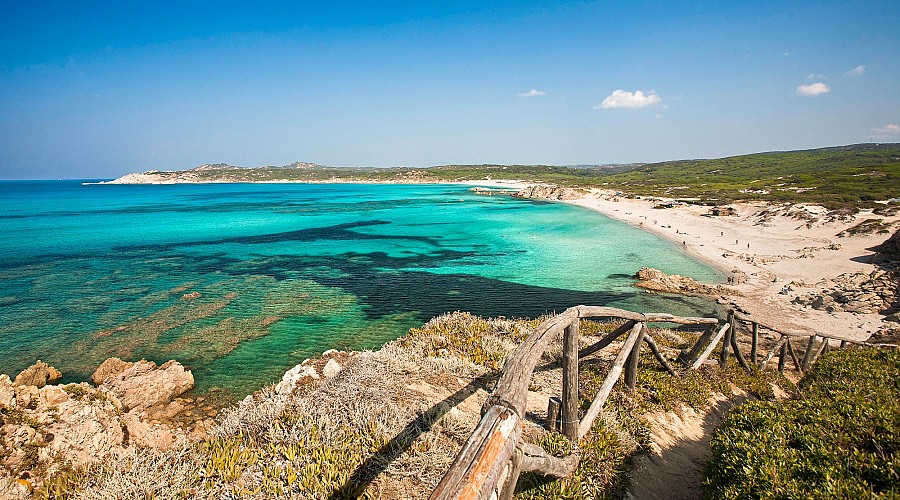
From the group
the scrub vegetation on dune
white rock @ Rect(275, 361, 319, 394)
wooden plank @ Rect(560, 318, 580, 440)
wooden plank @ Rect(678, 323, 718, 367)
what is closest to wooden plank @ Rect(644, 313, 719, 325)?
wooden plank @ Rect(678, 323, 718, 367)

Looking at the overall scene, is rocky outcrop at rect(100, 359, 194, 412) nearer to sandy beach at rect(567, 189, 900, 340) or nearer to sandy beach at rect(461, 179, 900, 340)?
sandy beach at rect(461, 179, 900, 340)

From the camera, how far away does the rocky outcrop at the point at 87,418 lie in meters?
7.07

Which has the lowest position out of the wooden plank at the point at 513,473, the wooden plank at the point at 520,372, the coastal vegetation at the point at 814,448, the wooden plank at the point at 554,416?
the wooden plank at the point at 554,416

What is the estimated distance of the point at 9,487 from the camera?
599 cm

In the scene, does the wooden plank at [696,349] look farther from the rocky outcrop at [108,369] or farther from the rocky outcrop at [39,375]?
the rocky outcrop at [39,375]

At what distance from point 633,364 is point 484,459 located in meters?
6.34

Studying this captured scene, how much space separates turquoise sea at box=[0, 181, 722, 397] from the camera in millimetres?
16250

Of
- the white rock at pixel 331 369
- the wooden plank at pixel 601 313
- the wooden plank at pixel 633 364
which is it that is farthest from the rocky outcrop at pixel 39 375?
the wooden plank at pixel 633 364

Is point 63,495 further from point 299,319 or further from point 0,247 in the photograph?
point 0,247

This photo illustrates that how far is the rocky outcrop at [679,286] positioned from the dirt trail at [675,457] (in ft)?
57.7

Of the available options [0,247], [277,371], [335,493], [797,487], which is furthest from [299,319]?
[0,247]

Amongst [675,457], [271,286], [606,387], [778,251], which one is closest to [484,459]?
[606,387]

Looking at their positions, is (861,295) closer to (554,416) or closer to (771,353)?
(771,353)

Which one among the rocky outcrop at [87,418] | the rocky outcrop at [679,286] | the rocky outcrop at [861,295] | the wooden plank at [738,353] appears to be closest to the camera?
the rocky outcrop at [87,418]
